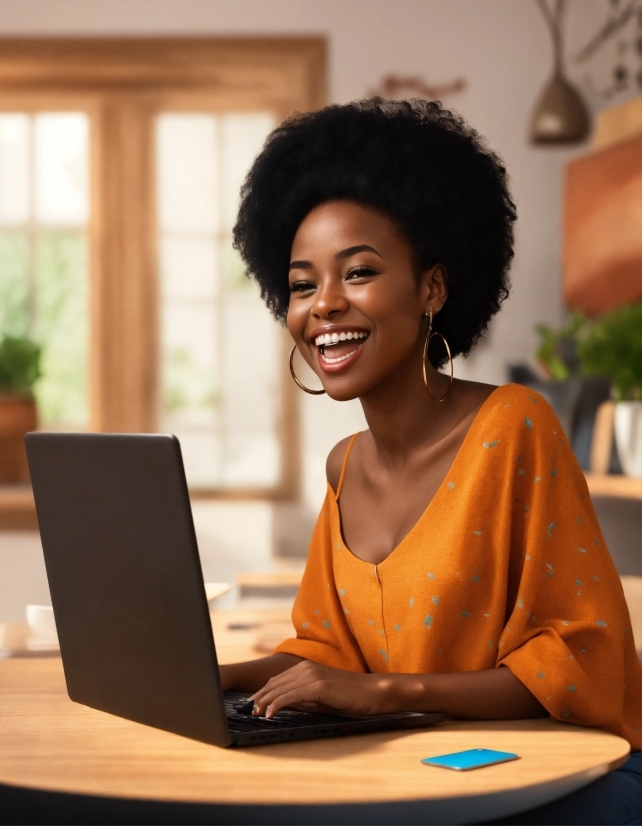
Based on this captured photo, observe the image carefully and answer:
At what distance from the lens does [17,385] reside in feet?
14.6

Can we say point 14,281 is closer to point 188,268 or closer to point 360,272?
point 188,268

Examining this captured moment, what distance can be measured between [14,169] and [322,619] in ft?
11.8

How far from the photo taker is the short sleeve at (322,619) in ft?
4.62

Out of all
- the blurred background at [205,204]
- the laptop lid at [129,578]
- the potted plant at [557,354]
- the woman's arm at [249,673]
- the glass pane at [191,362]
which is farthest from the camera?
the glass pane at [191,362]

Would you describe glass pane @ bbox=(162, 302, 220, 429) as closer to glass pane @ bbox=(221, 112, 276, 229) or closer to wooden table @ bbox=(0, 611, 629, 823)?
glass pane @ bbox=(221, 112, 276, 229)

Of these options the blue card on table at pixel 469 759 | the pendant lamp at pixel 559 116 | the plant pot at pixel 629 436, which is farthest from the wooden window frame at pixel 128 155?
the blue card on table at pixel 469 759

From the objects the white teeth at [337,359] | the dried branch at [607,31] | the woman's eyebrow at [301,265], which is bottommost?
the white teeth at [337,359]

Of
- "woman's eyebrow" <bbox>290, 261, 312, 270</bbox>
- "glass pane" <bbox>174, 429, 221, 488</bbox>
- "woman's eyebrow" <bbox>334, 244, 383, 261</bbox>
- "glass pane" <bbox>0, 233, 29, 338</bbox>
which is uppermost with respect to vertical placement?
"glass pane" <bbox>0, 233, 29, 338</bbox>

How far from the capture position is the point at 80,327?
14.9ft

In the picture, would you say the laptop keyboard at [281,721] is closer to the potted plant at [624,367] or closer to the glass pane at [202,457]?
the potted plant at [624,367]

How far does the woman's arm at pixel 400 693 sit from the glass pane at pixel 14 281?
3.74 meters

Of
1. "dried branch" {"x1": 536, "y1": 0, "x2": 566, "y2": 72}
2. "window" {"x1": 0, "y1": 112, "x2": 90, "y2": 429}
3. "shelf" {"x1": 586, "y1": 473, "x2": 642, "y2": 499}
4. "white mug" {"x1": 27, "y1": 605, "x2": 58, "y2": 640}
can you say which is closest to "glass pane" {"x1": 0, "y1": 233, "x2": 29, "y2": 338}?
"window" {"x1": 0, "y1": 112, "x2": 90, "y2": 429}

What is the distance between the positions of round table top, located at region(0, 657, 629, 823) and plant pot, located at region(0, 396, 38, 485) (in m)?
3.48

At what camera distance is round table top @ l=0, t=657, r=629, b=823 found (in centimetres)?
83
